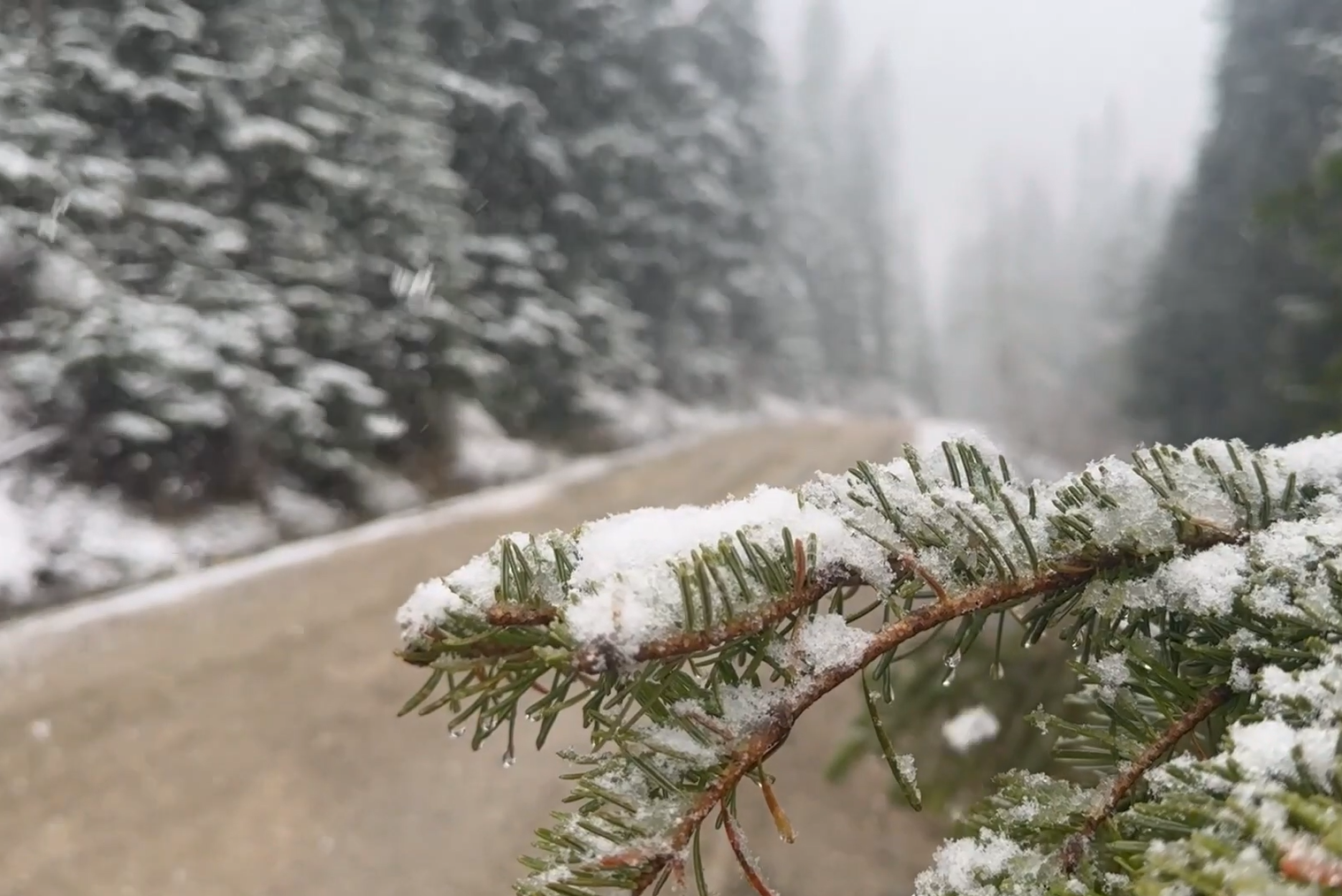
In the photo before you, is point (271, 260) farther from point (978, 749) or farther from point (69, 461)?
point (978, 749)

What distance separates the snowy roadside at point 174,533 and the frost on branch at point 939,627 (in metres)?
8.23

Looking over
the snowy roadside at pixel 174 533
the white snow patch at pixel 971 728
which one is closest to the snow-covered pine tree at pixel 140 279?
the snowy roadside at pixel 174 533

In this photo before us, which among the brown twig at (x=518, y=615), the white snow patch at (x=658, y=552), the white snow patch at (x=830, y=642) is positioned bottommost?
the brown twig at (x=518, y=615)

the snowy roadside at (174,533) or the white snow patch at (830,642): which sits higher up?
the white snow patch at (830,642)

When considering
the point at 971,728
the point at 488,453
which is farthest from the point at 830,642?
the point at 488,453

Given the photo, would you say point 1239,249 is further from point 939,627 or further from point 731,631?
point 731,631

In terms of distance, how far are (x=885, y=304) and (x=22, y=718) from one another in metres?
36.5

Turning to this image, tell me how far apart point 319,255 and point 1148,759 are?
37.5 ft

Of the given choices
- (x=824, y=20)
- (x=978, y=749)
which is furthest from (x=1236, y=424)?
(x=824, y=20)

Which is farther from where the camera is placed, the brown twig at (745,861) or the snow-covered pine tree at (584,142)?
the snow-covered pine tree at (584,142)

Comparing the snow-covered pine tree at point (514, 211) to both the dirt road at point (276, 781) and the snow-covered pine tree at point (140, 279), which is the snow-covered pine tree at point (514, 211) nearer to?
the snow-covered pine tree at point (140, 279)

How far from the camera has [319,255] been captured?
34.5ft

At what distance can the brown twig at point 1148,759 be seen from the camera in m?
0.69

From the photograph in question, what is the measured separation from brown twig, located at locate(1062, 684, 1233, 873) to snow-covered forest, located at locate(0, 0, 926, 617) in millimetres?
8946
